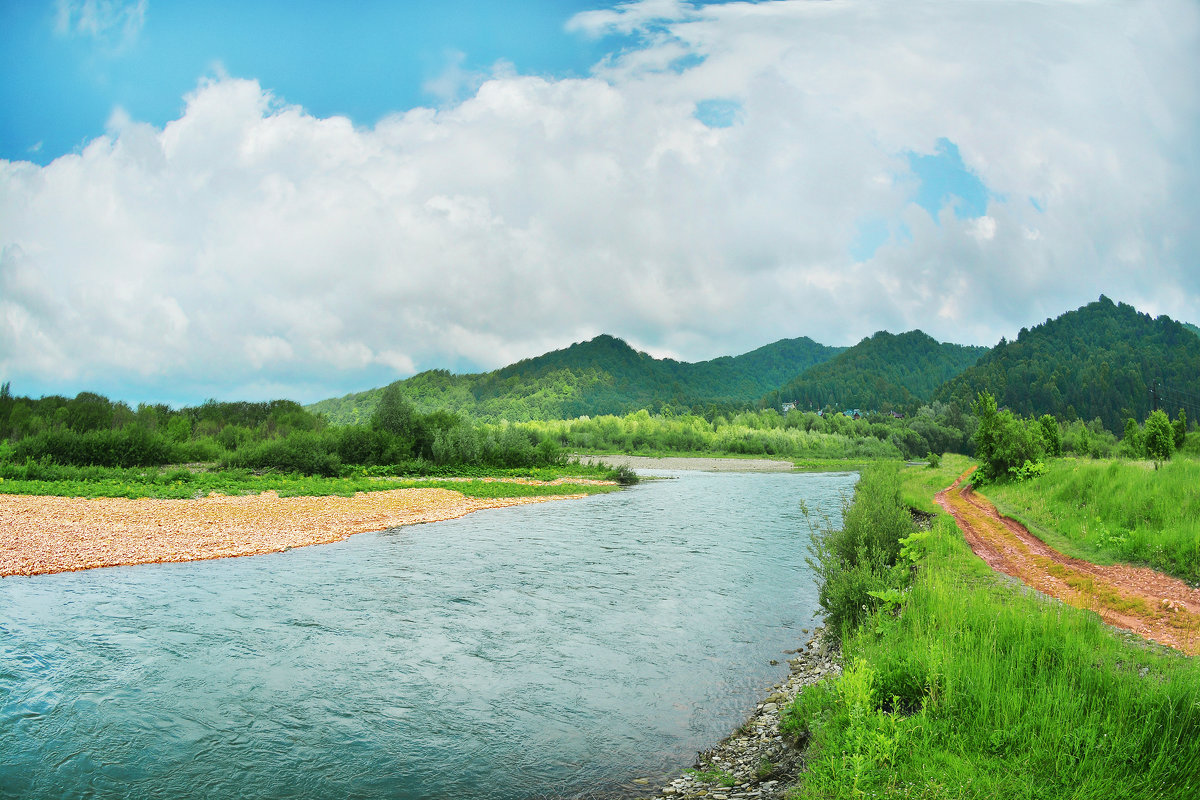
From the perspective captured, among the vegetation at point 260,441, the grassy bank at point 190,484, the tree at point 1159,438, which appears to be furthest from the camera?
the vegetation at point 260,441

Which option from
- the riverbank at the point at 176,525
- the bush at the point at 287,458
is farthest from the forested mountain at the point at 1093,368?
the riverbank at the point at 176,525

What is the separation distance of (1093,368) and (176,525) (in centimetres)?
17032

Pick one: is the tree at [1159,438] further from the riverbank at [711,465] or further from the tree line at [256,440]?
the riverbank at [711,465]

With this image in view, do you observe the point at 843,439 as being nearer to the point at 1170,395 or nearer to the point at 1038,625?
the point at 1170,395

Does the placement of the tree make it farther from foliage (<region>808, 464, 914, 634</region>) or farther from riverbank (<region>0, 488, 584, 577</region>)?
riverbank (<region>0, 488, 584, 577</region>)

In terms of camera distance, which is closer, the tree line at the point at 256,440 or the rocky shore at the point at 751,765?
the rocky shore at the point at 751,765

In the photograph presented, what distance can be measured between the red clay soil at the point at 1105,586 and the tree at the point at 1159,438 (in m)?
16.2

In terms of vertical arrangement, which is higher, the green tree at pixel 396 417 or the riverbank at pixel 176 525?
the green tree at pixel 396 417

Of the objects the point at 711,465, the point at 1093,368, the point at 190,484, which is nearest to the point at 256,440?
the point at 190,484

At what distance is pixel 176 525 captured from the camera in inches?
810

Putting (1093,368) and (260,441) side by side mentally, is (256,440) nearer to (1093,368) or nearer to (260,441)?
(260,441)

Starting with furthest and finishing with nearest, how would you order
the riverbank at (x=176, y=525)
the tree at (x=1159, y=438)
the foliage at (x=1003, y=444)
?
the foliage at (x=1003, y=444)
the tree at (x=1159, y=438)
the riverbank at (x=176, y=525)

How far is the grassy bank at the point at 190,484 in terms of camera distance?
27.0 m

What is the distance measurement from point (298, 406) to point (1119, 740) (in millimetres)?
71968
